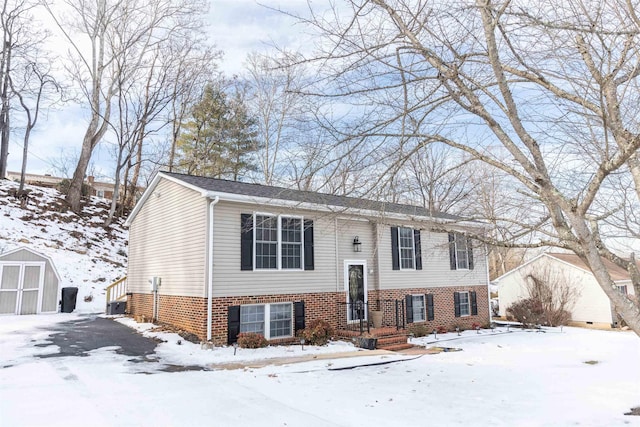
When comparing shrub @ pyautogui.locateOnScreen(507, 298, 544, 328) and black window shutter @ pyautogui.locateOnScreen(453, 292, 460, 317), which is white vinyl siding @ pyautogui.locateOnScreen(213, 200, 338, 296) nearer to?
black window shutter @ pyautogui.locateOnScreen(453, 292, 460, 317)

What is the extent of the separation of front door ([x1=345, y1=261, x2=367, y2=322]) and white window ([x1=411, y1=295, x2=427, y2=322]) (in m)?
2.32

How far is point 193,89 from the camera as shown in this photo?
28.2 m

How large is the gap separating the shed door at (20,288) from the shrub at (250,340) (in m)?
9.89

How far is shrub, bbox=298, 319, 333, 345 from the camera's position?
10875 millimetres

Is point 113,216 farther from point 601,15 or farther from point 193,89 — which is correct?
point 601,15

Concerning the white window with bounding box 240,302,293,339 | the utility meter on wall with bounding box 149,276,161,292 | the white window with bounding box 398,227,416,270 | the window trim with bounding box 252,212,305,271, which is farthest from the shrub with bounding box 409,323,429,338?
the utility meter on wall with bounding box 149,276,161,292

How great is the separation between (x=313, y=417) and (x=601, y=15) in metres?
5.74

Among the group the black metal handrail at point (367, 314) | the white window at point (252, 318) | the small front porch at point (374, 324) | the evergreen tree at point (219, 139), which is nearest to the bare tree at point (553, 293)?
the black metal handrail at point (367, 314)

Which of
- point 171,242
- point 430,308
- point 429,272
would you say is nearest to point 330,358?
point 171,242

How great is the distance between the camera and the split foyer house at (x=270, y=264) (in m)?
10.2

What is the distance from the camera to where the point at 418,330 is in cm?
1388

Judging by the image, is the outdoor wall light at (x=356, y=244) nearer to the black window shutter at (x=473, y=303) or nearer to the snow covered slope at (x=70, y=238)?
the black window shutter at (x=473, y=303)

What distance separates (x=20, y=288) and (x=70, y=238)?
8.24 metres

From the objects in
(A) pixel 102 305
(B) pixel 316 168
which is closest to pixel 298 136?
(B) pixel 316 168
